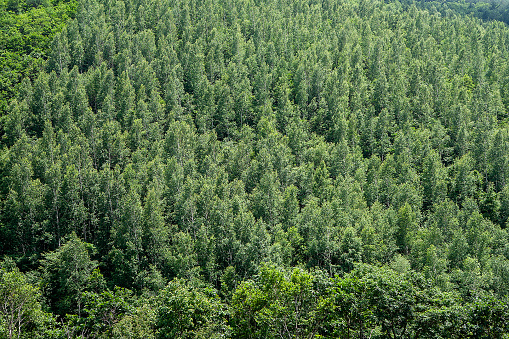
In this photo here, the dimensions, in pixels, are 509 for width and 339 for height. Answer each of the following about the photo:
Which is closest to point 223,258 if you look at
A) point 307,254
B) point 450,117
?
point 307,254

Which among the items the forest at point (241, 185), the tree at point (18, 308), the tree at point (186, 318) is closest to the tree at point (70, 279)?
the forest at point (241, 185)

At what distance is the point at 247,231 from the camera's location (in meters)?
93.1

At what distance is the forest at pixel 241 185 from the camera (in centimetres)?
4769

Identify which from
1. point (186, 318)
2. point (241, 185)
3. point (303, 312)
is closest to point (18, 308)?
point (186, 318)

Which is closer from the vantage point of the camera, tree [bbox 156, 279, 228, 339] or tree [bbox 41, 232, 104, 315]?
tree [bbox 156, 279, 228, 339]

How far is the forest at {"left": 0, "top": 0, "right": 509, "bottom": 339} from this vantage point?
47688 mm

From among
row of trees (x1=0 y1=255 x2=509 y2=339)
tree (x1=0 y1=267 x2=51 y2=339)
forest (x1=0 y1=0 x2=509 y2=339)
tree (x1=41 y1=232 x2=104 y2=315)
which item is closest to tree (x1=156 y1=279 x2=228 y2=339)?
row of trees (x1=0 y1=255 x2=509 y2=339)

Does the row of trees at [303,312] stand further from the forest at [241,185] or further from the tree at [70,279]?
the tree at [70,279]

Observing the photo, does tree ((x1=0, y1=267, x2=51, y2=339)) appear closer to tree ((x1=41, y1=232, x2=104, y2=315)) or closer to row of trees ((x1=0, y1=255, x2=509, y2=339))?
row of trees ((x1=0, y1=255, x2=509, y2=339))

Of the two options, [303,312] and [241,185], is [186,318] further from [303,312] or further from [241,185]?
[241,185]

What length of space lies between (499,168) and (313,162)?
51.0 m

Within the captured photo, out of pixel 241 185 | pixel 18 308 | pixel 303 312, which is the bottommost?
pixel 241 185

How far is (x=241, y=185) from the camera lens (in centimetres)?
11506

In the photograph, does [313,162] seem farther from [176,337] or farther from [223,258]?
[176,337]
